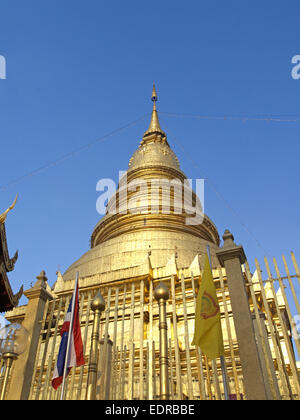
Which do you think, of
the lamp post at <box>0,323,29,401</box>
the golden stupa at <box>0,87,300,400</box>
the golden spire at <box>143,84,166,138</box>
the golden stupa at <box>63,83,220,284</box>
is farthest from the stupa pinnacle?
the lamp post at <box>0,323,29,401</box>

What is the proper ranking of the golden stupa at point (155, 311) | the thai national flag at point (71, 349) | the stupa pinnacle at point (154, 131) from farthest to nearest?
1. the stupa pinnacle at point (154, 131)
2. the thai national flag at point (71, 349)
3. the golden stupa at point (155, 311)

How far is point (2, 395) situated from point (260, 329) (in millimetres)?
3950

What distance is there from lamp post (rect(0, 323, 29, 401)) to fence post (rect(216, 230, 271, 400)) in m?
3.20

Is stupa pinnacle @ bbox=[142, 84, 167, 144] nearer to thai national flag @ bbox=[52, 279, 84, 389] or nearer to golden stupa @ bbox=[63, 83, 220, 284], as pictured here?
golden stupa @ bbox=[63, 83, 220, 284]

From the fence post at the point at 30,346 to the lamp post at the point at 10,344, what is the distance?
83 cm

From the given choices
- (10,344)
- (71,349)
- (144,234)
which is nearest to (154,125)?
(144,234)

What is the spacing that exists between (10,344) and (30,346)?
1.46 meters

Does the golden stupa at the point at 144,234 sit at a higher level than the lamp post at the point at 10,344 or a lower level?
higher

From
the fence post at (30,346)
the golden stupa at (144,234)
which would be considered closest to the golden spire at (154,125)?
the golden stupa at (144,234)

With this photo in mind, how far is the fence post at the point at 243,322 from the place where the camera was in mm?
5398

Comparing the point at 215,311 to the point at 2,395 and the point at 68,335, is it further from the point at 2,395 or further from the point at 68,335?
the point at 2,395

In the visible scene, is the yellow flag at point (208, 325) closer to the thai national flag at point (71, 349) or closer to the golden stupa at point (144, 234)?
the thai national flag at point (71, 349)

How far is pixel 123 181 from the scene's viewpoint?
2766cm

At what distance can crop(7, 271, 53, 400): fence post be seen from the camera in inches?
268
